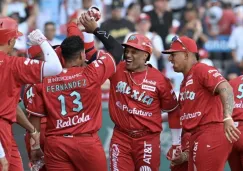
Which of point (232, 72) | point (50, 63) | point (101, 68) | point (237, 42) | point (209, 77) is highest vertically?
point (50, 63)

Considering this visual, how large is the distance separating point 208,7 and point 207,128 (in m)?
10.3

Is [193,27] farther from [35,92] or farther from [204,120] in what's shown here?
[35,92]

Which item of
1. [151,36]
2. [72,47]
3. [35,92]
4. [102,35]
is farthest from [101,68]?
[151,36]

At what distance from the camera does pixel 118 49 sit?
10336 mm

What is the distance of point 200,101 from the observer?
32.5 ft

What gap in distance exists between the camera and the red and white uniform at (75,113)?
377 inches

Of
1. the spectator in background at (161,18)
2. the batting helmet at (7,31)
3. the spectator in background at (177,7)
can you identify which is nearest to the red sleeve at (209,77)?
the batting helmet at (7,31)

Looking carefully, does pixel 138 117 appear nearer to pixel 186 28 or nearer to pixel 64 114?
pixel 64 114

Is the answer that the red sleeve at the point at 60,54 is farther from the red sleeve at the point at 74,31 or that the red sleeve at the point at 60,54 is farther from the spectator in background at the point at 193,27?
the spectator in background at the point at 193,27

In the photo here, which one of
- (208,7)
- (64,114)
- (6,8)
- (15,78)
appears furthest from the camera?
(208,7)

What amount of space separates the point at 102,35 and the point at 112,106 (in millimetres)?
933

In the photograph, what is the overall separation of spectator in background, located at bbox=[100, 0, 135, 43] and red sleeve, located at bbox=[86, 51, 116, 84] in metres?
7.56

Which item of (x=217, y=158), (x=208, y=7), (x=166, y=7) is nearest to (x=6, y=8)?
(x=166, y=7)

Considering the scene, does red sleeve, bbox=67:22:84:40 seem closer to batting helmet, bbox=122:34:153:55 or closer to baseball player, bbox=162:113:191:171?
batting helmet, bbox=122:34:153:55
